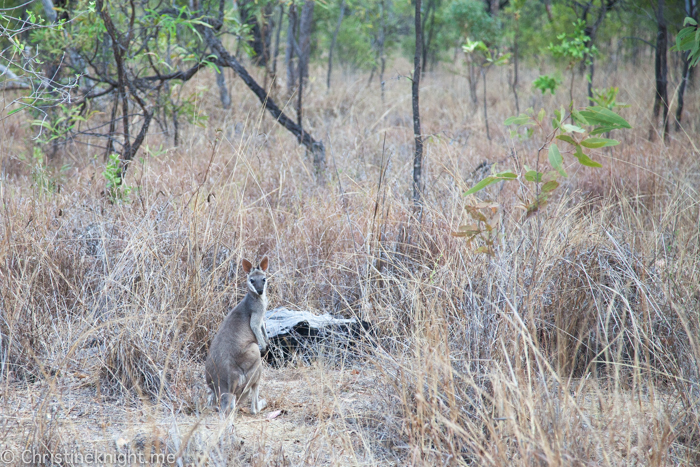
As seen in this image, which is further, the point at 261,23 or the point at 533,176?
the point at 261,23

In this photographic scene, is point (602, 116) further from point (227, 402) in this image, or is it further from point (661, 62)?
point (661, 62)

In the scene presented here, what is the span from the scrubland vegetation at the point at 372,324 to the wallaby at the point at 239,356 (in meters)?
0.15

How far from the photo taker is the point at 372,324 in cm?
348

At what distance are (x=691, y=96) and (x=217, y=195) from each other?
8.34 m

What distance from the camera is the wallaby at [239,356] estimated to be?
9.45 ft

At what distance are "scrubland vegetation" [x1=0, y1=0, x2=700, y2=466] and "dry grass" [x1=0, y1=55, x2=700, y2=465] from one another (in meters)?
0.02

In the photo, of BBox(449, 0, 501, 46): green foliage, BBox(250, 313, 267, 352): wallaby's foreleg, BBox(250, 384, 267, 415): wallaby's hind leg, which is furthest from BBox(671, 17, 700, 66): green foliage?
BBox(449, 0, 501, 46): green foliage

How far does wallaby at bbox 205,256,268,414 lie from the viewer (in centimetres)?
288

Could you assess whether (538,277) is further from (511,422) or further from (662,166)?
(662,166)

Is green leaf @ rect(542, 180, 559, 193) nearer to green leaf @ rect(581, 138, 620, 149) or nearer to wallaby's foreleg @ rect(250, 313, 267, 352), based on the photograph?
green leaf @ rect(581, 138, 620, 149)

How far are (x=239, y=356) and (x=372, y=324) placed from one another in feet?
3.00

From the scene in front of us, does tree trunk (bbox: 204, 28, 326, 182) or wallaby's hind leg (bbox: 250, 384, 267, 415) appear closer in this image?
wallaby's hind leg (bbox: 250, 384, 267, 415)

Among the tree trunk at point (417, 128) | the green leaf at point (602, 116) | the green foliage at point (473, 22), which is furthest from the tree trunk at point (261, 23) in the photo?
the green leaf at point (602, 116)

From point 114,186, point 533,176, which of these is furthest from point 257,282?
point 114,186
